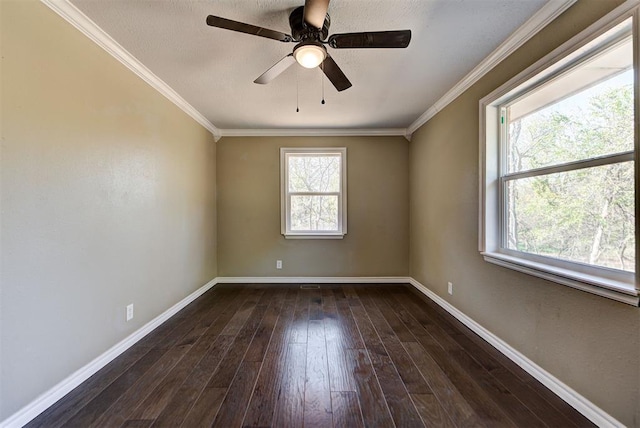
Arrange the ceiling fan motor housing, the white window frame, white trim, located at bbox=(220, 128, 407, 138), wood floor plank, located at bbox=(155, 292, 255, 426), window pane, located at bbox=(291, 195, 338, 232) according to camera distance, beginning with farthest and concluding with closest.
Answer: window pane, located at bbox=(291, 195, 338, 232) → white trim, located at bbox=(220, 128, 407, 138) → the ceiling fan motor housing → wood floor plank, located at bbox=(155, 292, 255, 426) → the white window frame

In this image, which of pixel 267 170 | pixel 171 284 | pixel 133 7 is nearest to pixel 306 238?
pixel 267 170

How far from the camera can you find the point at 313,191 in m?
4.18

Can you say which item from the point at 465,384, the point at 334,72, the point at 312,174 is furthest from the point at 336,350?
the point at 312,174

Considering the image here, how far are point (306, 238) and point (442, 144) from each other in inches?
88.5

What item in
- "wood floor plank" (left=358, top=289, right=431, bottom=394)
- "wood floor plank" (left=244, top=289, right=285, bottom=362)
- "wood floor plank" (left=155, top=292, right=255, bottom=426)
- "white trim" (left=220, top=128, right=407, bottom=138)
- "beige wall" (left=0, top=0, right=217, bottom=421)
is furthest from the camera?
"white trim" (left=220, top=128, right=407, bottom=138)

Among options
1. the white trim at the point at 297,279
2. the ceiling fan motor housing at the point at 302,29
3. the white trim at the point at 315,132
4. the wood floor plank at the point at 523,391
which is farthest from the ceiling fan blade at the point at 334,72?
the white trim at the point at 297,279

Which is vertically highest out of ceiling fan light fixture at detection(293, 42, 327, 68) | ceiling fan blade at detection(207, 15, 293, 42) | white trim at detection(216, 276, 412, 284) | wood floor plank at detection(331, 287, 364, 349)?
ceiling fan blade at detection(207, 15, 293, 42)

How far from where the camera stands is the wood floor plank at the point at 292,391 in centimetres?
146

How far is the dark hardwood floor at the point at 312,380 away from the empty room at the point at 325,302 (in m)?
0.02

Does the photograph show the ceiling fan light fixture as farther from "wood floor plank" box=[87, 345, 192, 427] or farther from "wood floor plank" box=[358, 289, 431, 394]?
"wood floor plank" box=[87, 345, 192, 427]

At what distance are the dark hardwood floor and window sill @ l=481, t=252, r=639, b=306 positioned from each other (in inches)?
27.7

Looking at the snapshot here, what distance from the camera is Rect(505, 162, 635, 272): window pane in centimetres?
140

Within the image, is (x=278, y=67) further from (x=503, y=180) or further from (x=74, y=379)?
(x=74, y=379)

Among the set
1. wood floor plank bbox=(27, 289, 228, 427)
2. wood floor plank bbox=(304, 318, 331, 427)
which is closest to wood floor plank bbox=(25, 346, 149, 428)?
wood floor plank bbox=(27, 289, 228, 427)
